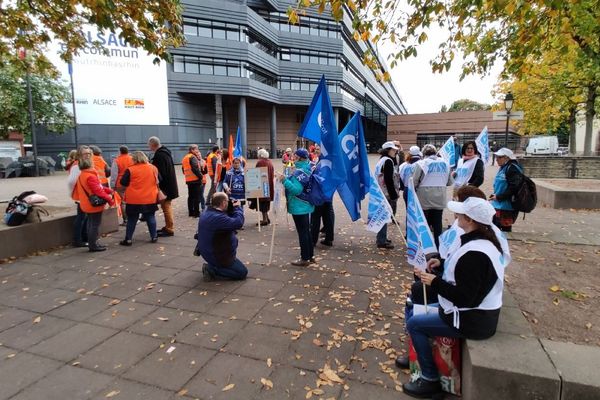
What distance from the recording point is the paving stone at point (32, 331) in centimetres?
352

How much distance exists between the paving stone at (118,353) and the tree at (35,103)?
82.6 feet

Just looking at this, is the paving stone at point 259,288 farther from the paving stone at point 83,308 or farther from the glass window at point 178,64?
the glass window at point 178,64

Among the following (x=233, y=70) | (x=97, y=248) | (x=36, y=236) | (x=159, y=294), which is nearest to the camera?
(x=159, y=294)

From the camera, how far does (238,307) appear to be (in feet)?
13.8

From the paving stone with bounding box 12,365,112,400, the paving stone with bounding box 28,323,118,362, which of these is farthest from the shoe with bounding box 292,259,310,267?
the paving stone with bounding box 12,365,112,400

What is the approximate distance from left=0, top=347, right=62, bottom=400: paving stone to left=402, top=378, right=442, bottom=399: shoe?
9.72 ft

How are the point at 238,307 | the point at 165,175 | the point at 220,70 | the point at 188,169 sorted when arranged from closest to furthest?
1. the point at 238,307
2. the point at 165,175
3. the point at 188,169
4. the point at 220,70

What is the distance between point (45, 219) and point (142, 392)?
17.6 ft

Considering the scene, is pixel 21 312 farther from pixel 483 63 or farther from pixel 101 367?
pixel 483 63

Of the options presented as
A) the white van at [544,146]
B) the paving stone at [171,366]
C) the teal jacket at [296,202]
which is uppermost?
the white van at [544,146]

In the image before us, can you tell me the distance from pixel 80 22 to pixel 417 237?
8.79 metres

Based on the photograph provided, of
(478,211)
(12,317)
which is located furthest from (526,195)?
(12,317)

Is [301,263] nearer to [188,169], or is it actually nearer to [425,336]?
[425,336]

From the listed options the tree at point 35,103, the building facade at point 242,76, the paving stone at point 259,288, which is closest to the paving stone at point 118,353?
the paving stone at point 259,288
